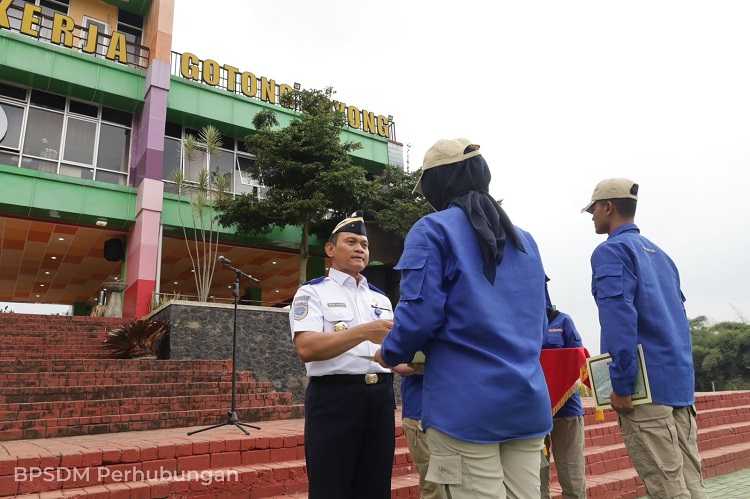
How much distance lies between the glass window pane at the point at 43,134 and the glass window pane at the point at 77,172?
41 cm

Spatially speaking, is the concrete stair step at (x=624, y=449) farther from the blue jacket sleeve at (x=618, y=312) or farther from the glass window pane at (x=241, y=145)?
the glass window pane at (x=241, y=145)

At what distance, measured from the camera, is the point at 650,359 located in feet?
8.34

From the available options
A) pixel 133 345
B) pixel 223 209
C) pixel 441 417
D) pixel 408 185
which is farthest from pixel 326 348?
pixel 408 185

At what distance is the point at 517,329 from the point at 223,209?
1281cm

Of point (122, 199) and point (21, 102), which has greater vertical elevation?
point (21, 102)

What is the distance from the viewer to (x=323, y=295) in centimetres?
254

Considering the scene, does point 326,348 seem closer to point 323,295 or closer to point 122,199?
point 323,295

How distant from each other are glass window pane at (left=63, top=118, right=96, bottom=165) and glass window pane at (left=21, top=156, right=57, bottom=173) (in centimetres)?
42

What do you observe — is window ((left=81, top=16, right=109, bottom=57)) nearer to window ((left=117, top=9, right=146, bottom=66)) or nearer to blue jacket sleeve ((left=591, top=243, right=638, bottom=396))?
window ((left=117, top=9, right=146, bottom=66))

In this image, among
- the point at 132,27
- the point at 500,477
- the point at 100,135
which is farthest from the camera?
the point at 132,27

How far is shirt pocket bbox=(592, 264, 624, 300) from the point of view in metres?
2.53

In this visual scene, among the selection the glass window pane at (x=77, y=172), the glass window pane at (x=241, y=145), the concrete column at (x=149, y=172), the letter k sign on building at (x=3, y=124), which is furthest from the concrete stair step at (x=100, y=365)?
the glass window pane at (x=241, y=145)

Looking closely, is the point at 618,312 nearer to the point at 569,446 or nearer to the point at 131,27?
the point at 569,446

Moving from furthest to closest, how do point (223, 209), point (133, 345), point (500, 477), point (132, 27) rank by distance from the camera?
point (132, 27) → point (223, 209) → point (133, 345) → point (500, 477)
